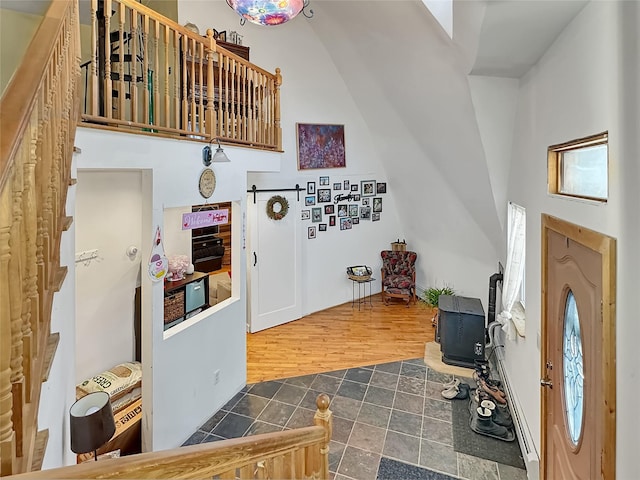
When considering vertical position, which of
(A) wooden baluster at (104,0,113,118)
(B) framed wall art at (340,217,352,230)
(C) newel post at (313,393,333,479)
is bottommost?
(C) newel post at (313,393,333,479)

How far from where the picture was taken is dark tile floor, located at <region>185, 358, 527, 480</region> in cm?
299

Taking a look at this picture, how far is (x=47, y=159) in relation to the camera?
131cm

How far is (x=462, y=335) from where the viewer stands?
14.8 ft

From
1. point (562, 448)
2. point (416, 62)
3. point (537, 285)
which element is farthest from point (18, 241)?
point (416, 62)

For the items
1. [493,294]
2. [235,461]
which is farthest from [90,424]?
[493,294]

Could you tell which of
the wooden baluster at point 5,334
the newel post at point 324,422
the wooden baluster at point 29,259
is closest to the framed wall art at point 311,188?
the newel post at point 324,422

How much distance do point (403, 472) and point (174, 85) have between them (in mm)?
3455

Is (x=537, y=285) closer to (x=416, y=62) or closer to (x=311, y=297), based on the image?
(x=416, y=62)

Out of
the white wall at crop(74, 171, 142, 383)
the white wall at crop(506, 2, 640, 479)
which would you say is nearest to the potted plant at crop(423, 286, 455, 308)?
the white wall at crop(506, 2, 640, 479)

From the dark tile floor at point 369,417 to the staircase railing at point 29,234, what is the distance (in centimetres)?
239

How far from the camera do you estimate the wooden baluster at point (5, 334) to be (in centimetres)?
83

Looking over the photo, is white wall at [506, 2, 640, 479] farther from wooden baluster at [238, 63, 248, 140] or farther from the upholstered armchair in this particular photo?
the upholstered armchair

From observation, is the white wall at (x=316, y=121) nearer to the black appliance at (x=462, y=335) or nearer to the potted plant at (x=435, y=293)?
the potted plant at (x=435, y=293)

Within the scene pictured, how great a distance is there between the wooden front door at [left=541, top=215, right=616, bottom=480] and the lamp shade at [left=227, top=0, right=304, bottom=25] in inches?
86.5
